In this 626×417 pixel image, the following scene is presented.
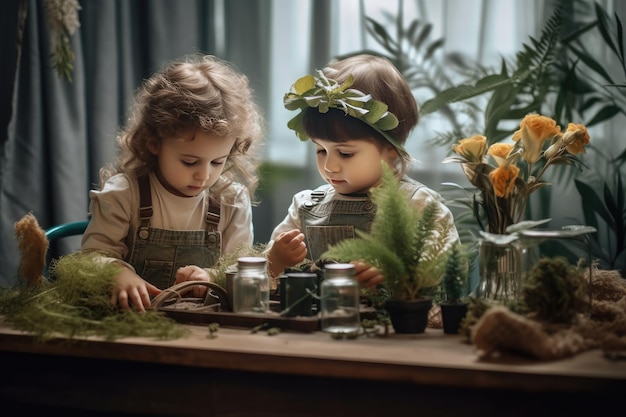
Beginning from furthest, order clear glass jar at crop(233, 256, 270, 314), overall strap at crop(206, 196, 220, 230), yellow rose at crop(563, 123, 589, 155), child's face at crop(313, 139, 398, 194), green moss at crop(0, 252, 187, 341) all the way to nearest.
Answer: overall strap at crop(206, 196, 220, 230)
child's face at crop(313, 139, 398, 194)
yellow rose at crop(563, 123, 589, 155)
clear glass jar at crop(233, 256, 270, 314)
green moss at crop(0, 252, 187, 341)

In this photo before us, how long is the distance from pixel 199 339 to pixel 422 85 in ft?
3.97

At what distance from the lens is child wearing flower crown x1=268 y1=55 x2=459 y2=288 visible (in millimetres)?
1616

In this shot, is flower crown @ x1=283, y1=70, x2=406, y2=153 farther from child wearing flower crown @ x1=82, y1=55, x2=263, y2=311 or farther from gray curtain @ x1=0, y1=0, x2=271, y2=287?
gray curtain @ x1=0, y1=0, x2=271, y2=287

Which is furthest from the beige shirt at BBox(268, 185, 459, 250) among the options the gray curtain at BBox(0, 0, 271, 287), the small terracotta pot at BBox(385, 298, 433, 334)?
the gray curtain at BBox(0, 0, 271, 287)

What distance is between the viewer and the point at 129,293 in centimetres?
146

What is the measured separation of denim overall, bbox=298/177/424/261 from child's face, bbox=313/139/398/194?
49mm

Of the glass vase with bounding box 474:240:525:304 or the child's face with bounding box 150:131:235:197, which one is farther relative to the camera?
the child's face with bounding box 150:131:235:197

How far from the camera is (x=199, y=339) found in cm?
127

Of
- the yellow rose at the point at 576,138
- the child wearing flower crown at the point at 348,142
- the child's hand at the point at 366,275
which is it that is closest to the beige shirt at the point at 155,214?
the child wearing flower crown at the point at 348,142

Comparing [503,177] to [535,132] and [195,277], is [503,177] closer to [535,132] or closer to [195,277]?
[535,132]

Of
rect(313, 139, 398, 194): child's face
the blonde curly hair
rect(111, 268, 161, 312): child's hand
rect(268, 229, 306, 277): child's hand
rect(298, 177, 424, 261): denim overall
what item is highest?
the blonde curly hair

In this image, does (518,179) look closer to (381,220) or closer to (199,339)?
(381,220)

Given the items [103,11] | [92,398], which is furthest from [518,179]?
[103,11]

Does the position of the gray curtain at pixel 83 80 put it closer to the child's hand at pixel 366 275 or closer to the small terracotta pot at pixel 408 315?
the child's hand at pixel 366 275
